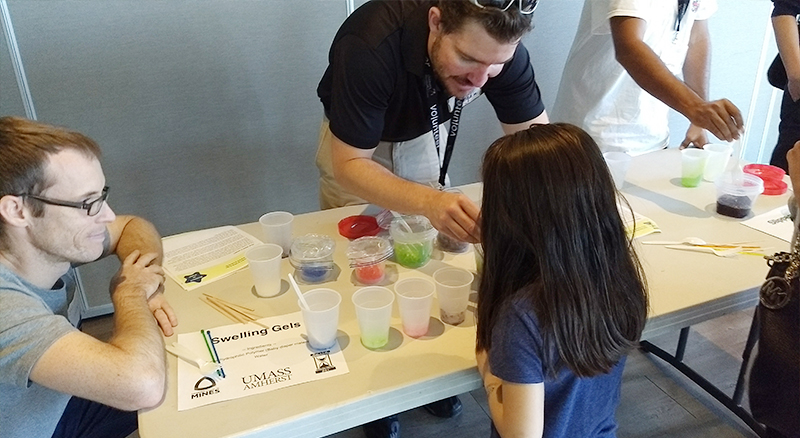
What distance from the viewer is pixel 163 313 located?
1.34 meters

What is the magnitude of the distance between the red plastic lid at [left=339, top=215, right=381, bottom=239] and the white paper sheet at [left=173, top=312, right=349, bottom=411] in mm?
394

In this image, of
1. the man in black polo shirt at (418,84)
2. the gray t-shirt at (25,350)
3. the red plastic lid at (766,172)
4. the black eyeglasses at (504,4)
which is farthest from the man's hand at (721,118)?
the gray t-shirt at (25,350)

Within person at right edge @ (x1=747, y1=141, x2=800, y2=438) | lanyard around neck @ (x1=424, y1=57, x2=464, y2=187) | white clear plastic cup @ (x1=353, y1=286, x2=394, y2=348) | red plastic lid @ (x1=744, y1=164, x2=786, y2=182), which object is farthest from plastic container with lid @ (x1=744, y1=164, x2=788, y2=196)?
white clear plastic cup @ (x1=353, y1=286, x2=394, y2=348)

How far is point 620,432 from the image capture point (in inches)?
83.3

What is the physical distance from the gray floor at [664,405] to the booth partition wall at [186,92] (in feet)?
4.18

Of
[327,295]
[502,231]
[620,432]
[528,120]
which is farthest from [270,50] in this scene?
[620,432]

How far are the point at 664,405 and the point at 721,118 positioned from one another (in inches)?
45.0

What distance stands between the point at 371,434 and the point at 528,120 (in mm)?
1176

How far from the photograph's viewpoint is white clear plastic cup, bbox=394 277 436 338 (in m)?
1.22

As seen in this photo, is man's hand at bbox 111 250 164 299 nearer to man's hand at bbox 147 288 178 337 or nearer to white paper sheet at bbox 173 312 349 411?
man's hand at bbox 147 288 178 337

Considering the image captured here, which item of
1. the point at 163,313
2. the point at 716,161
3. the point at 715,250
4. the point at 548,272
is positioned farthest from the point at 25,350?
the point at 716,161

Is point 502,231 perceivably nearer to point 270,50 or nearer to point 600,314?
point 600,314

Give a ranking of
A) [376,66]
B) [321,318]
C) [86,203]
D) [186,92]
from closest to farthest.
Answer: [321,318]
[86,203]
[376,66]
[186,92]

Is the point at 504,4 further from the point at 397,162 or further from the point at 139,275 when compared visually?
the point at 139,275
